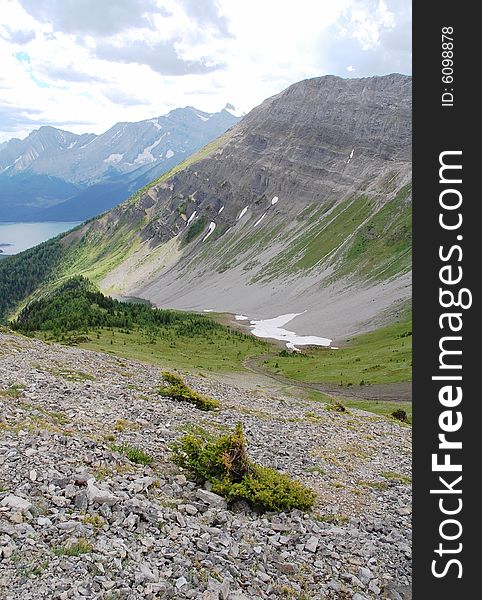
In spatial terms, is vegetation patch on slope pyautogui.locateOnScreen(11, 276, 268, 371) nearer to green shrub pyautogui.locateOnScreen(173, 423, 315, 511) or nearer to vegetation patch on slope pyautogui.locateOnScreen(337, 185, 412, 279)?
green shrub pyautogui.locateOnScreen(173, 423, 315, 511)

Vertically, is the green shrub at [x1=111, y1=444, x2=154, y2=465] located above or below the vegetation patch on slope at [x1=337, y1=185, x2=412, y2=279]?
below

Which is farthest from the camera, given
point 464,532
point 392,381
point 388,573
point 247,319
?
point 247,319

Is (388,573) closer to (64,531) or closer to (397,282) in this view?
(64,531)

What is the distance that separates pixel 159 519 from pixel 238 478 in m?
4.30

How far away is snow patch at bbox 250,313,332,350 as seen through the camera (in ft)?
387

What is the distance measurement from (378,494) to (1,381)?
19565mm

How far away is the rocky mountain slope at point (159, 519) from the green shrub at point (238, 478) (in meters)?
0.46

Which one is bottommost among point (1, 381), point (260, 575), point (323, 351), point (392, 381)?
point (260, 575)

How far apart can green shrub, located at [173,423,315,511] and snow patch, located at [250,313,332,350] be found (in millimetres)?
95108

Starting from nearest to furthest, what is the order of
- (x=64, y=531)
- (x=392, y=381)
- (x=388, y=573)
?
(x=64, y=531) < (x=388, y=573) < (x=392, y=381)

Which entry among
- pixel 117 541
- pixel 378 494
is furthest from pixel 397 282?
pixel 117 541

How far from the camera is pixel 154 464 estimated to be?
1859 cm

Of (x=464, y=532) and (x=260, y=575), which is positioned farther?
(x=260, y=575)

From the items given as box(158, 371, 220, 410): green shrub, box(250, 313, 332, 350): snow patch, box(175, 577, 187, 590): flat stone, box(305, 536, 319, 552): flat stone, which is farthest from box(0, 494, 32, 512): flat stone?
box(250, 313, 332, 350): snow patch
